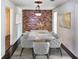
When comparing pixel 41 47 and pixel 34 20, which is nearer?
pixel 41 47

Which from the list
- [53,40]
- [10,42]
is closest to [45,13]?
[10,42]

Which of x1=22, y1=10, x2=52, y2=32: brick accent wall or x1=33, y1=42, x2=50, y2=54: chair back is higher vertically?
x1=22, y1=10, x2=52, y2=32: brick accent wall

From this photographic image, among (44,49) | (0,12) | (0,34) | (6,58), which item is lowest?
(6,58)

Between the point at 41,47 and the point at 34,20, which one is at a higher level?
the point at 34,20

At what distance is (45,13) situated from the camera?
1362 centimetres

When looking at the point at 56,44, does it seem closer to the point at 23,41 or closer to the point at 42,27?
the point at 23,41

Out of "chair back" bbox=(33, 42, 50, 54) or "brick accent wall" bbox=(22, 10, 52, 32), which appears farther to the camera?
"brick accent wall" bbox=(22, 10, 52, 32)

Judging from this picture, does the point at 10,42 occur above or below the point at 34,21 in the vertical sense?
below

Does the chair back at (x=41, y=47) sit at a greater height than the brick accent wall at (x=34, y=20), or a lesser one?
lesser

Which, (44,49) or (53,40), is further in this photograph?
(53,40)

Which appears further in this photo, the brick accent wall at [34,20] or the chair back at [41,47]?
the brick accent wall at [34,20]

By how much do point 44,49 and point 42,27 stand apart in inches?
340

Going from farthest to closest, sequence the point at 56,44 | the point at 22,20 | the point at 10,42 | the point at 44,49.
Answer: the point at 22,20, the point at 10,42, the point at 56,44, the point at 44,49

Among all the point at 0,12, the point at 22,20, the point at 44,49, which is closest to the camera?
the point at 0,12
